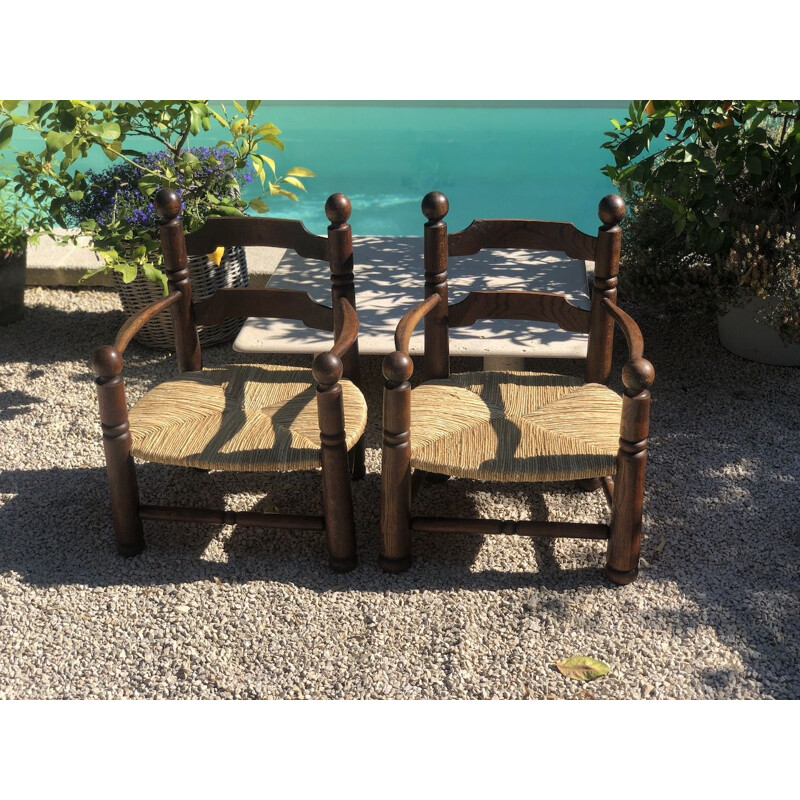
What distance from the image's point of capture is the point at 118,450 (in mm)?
2170

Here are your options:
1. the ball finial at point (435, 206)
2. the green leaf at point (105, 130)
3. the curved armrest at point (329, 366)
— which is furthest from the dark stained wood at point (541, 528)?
the green leaf at point (105, 130)

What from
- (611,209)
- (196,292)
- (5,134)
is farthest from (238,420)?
(5,134)

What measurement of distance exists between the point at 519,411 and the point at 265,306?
0.79 meters

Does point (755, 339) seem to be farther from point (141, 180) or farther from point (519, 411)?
point (141, 180)

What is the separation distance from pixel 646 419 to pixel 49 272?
3255 mm

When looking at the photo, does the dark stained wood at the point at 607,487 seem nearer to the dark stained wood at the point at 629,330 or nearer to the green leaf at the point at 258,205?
the dark stained wood at the point at 629,330

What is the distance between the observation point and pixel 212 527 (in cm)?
249

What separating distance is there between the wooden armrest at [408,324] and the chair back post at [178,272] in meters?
0.65

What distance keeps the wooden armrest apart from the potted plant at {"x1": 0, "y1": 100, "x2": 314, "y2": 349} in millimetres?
1211

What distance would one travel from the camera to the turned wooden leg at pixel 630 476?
6.35 ft

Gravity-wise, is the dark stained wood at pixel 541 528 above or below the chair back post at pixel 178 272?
below

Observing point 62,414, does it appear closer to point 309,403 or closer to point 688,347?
point 309,403

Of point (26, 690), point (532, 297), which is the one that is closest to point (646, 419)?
point (532, 297)
